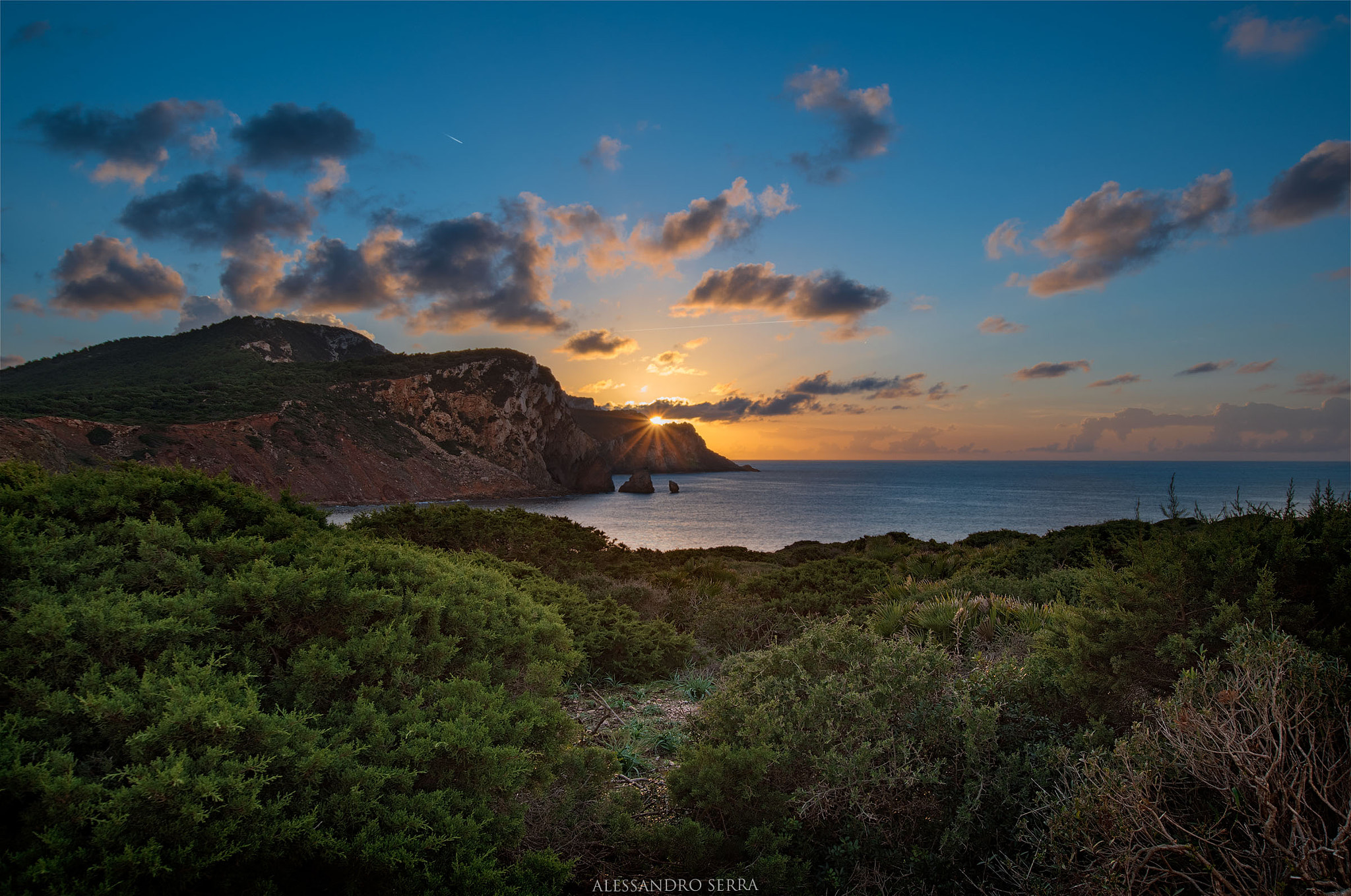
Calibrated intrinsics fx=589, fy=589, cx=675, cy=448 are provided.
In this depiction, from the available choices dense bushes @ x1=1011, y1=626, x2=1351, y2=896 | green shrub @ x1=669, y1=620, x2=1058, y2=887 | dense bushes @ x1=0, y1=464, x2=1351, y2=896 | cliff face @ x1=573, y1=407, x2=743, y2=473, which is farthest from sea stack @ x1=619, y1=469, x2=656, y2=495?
dense bushes @ x1=1011, y1=626, x2=1351, y2=896

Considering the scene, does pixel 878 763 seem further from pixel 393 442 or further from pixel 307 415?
pixel 393 442

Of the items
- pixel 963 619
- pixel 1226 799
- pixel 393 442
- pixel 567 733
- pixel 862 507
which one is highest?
pixel 393 442

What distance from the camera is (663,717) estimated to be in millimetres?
5508

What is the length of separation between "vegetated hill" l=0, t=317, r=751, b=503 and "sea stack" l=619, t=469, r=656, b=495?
18.4ft

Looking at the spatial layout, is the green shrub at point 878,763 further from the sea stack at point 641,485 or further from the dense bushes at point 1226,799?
the sea stack at point 641,485

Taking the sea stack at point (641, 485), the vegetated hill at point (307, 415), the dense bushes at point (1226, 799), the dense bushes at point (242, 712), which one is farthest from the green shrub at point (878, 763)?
the sea stack at point (641, 485)

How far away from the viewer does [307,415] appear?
58906 millimetres

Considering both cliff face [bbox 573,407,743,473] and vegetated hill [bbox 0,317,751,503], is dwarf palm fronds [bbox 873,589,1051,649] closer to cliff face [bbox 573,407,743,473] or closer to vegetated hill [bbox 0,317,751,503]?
vegetated hill [bbox 0,317,751,503]

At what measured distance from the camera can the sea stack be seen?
340 ft

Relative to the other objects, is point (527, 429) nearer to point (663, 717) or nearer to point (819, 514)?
point (819, 514)

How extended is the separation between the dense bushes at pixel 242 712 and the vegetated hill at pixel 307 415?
115ft

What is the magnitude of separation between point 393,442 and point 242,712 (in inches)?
2797

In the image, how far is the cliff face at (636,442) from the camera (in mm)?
162500

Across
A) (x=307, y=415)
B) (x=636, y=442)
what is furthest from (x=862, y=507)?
(x=636, y=442)
